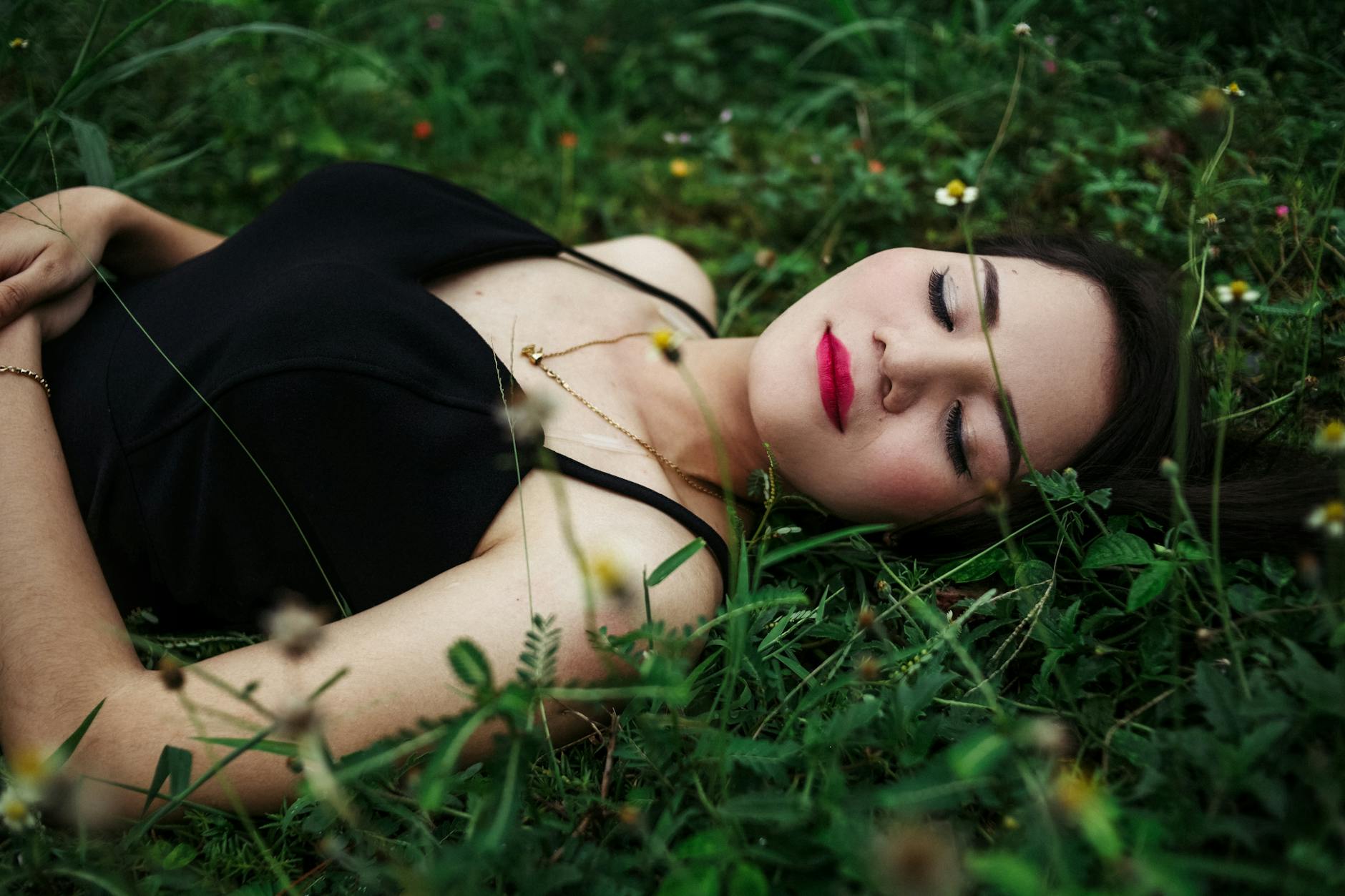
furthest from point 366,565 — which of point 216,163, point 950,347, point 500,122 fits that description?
point 500,122

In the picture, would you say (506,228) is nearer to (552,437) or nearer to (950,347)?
(552,437)

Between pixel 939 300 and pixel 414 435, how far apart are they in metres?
1.16

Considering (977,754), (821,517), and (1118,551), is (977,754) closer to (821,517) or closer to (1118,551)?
(1118,551)

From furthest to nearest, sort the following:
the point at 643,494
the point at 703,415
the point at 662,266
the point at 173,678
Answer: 1. the point at 662,266
2. the point at 703,415
3. the point at 643,494
4. the point at 173,678

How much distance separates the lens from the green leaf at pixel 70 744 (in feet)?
4.07

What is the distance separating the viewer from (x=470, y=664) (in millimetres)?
1119

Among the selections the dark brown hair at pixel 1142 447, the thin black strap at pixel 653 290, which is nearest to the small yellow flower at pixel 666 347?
the dark brown hair at pixel 1142 447

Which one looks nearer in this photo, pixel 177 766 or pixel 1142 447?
pixel 177 766

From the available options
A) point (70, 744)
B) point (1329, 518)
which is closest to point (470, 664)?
point (70, 744)

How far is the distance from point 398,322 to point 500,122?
2.58 metres

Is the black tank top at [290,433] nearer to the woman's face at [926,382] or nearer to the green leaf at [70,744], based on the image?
the woman's face at [926,382]

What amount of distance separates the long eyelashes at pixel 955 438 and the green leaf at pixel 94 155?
225 cm

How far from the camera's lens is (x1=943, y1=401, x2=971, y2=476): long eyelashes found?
1.91m

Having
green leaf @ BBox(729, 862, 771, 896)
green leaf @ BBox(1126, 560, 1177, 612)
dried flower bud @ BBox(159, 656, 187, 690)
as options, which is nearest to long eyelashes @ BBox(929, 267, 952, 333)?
green leaf @ BBox(1126, 560, 1177, 612)
